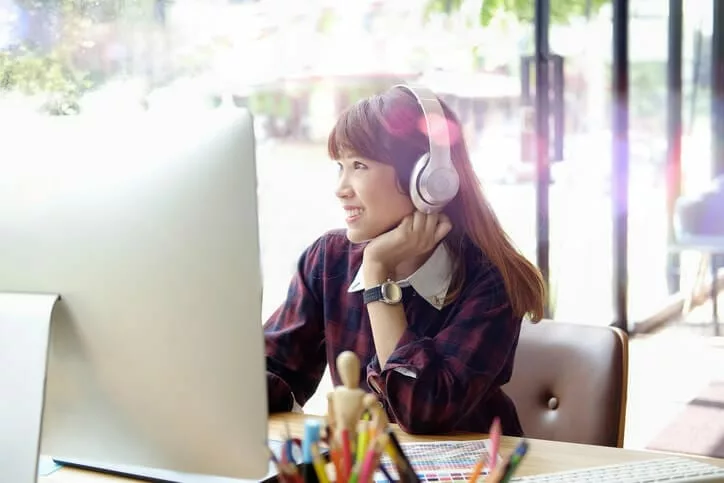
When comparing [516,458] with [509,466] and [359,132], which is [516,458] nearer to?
[509,466]

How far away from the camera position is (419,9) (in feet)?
11.2

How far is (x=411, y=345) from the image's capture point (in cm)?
135

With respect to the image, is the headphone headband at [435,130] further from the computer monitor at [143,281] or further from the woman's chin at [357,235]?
the computer monitor at [143,281]

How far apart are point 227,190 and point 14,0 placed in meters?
1.91

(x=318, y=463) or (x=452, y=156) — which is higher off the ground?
(x=452, y=156)

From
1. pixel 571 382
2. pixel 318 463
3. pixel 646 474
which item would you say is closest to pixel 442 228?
pixel 571 382

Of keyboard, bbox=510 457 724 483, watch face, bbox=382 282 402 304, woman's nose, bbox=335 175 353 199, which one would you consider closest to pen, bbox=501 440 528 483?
keyboard, bbox=510 457 724 483

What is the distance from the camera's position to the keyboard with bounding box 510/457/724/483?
1.00 m

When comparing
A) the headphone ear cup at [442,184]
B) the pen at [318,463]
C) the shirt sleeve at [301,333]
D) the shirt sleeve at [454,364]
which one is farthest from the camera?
the shirt sleeve at [301,333]

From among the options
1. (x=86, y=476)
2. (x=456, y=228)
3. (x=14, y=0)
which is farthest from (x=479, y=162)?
(x=86, y=476)

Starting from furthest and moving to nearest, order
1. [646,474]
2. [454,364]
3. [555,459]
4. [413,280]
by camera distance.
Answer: [413,280]
[454,364]
[555,459]
[646,474]

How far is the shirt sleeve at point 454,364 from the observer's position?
1.29 m

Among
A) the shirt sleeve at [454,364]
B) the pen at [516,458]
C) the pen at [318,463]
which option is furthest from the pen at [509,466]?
the shirt sleeve at [454,364]

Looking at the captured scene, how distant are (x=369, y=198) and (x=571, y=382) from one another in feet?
1.39
